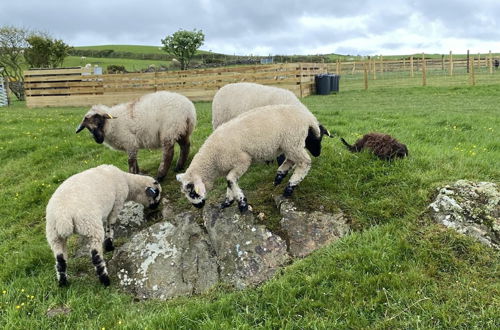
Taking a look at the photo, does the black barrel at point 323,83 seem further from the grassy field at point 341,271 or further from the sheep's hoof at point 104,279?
the sheep's hoof at point 104,279

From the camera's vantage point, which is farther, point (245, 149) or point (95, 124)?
point (95, 124)

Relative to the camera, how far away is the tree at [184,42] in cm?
5662

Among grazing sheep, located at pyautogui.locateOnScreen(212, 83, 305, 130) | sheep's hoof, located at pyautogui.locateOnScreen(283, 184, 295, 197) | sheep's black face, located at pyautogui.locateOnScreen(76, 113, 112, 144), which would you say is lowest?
sheep's hoof, located at pyautogui.locateOnScreen(283, 184, 295, 197)

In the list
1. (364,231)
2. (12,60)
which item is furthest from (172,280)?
(12,60)

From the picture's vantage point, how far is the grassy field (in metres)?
4.21

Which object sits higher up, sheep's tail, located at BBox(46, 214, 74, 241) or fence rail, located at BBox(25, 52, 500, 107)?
fence rail, located at BBox(25, 52, 500, 107)

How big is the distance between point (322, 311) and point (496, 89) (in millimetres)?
23504

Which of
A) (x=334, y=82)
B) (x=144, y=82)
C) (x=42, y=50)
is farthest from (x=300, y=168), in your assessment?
(x=42, y=50)

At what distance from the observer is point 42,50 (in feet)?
138

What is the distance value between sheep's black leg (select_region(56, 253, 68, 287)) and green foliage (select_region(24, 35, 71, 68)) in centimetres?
4292

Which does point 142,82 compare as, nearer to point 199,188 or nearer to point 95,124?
point 95,124

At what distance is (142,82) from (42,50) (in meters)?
22.9

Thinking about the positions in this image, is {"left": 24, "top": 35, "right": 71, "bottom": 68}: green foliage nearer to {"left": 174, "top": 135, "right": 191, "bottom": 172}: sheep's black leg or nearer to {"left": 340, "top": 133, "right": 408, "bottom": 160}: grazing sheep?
{"left": 174, "top": 135, "right": 191, "bottom": 172}: sheep's black leg

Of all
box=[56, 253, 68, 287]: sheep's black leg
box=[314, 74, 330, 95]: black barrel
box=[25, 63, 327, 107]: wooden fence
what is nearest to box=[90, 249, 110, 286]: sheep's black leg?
box=[56, 253, 68, 287]: sheep's black leg
